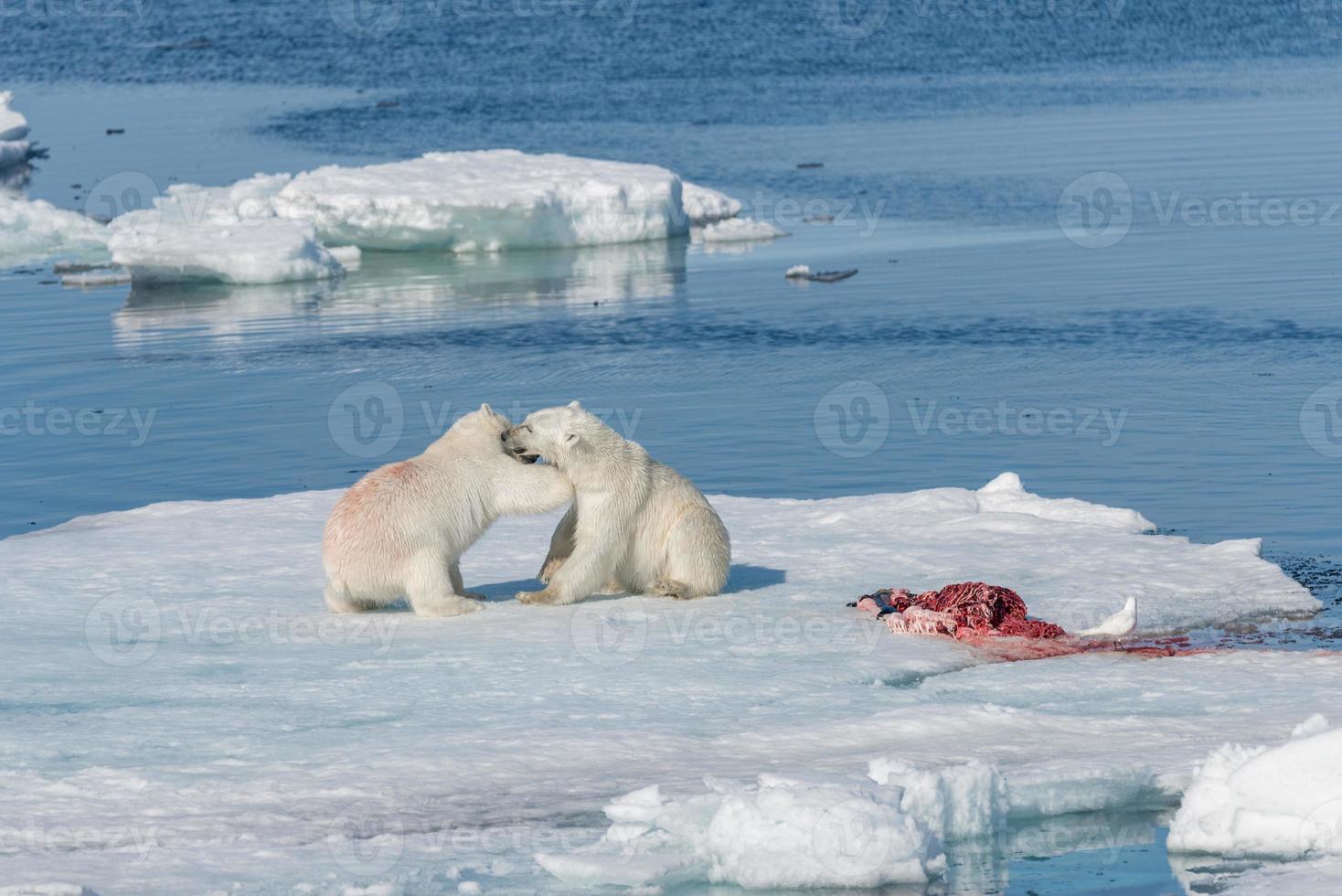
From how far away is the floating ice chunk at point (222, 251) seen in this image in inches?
884

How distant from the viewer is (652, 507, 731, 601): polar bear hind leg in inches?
330

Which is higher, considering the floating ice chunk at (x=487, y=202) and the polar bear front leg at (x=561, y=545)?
the floating ice chunk at (x=487, y=202)

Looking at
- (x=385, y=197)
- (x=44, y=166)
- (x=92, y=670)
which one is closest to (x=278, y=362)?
(x=385, y=197)

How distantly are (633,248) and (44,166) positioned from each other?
1491cm

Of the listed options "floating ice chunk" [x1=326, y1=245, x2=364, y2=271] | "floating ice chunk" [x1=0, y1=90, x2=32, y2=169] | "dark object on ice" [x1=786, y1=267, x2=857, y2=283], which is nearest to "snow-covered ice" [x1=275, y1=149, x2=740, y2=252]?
"floating ice chunk" [x1=326, y1=245, x2=364, y2=271]

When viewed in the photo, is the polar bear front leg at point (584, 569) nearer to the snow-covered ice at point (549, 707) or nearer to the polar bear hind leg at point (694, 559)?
the snow-covered ice at point (549, 707)

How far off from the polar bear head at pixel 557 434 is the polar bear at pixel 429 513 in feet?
0.24

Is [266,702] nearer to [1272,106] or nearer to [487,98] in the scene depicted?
[1272,106]

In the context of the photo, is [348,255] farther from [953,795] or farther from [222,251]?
[953,795]

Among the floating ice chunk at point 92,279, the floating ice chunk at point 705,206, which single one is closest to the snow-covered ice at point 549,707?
the floating ice chunk at point 92,279

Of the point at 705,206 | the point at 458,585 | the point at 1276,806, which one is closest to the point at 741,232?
the point at 705,206

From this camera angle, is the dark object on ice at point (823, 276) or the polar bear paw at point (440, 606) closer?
the polar bear paw at point (440, 606)

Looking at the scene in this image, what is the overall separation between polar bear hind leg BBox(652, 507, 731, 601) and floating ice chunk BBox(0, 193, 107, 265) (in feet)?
63.2

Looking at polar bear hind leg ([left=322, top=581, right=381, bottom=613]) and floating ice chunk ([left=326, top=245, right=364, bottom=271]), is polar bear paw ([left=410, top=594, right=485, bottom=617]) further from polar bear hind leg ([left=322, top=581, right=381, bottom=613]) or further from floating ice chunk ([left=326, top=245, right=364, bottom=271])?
floating ice chunk ([left=326, top=245, right=364, bottom=271])
